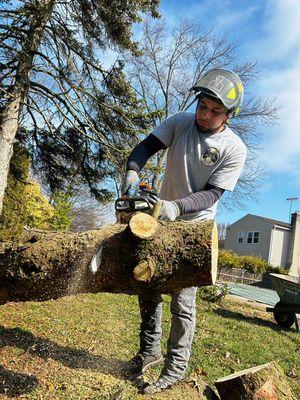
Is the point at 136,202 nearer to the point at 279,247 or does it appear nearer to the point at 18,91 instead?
the point at 18,91

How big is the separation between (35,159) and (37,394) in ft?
34.1

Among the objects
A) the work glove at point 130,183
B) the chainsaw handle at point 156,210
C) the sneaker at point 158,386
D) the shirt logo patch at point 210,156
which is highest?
the shirt logo patch at point 210,156

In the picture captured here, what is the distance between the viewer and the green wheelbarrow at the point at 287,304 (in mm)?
7902

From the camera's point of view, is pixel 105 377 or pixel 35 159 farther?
pixel 35 159

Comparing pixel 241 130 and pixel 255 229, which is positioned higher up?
pixel 241 130

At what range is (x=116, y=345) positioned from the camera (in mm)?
4371

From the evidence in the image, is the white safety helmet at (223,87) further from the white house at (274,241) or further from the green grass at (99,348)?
the white house at (274,241)

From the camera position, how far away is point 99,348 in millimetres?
4184

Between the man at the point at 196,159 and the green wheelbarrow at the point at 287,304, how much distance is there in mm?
5470

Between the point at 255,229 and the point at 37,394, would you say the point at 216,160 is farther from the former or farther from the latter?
the point at 255,229

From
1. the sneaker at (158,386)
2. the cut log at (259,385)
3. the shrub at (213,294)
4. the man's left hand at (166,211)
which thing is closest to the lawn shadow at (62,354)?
the sneaker at (158,386)

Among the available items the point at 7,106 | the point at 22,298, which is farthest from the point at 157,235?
the point at 7,106

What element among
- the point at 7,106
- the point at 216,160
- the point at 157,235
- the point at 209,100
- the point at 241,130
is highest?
the point at 241,130

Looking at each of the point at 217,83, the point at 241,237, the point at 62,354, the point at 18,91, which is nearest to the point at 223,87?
the point at 217,83
